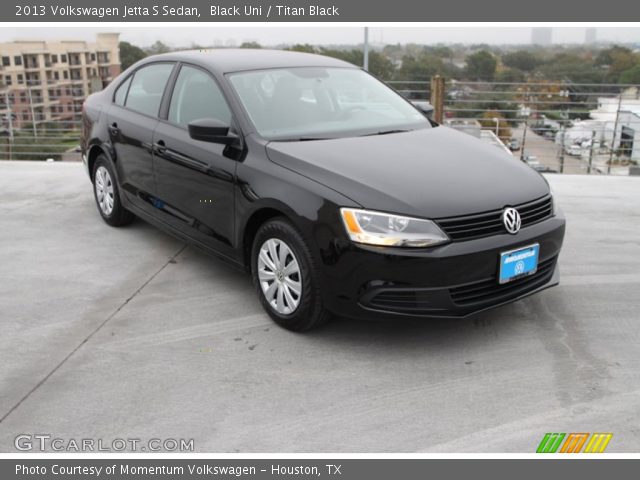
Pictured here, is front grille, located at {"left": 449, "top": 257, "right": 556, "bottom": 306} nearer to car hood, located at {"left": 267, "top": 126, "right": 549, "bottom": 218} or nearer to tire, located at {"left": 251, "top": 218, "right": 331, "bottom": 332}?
car hood, located at {"left": 267, "top": 126, "right": 549, "bottom": 218}

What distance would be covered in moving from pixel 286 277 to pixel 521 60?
12464 mm

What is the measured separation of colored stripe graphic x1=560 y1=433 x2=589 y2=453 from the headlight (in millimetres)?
1076

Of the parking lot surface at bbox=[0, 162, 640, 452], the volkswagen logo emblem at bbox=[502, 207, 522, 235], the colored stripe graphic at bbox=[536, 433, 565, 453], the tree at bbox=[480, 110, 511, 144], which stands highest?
the volkswagen logo emblem at bbox=[502, 207, 522, 235]

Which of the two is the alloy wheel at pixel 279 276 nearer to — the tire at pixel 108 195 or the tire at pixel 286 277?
the tire at pixel 286 277

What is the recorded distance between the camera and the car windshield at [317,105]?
13.6 feet

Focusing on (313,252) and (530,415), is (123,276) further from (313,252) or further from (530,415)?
(530,415)

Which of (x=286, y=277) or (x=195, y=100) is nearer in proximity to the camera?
(x=286, y=277)

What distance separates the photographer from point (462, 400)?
10.2 feet

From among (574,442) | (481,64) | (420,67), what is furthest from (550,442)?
(481,64)

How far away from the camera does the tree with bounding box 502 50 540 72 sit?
46.5ft

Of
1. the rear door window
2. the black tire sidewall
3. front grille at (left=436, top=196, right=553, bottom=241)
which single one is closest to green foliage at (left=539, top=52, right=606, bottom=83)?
the rear door window

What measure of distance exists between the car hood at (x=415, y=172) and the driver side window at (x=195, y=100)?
2.05ft

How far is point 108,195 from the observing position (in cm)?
578

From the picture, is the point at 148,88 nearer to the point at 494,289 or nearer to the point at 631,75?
the point at 494,289
